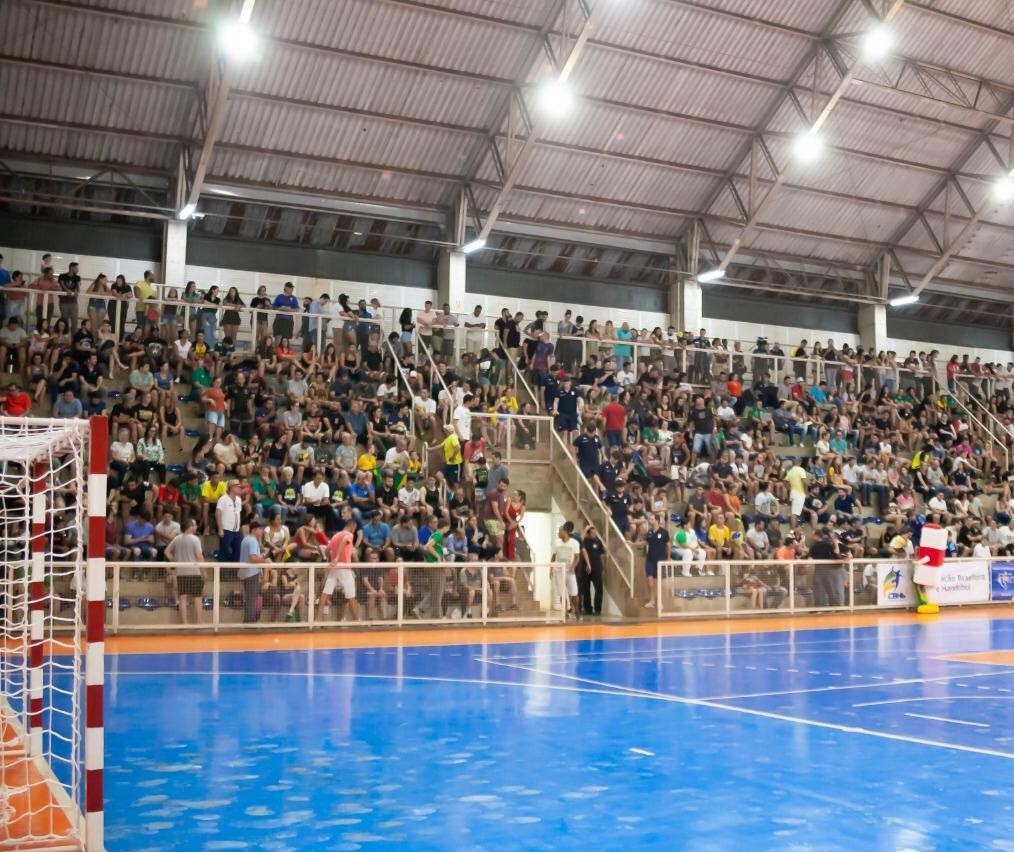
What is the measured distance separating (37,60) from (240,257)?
320 inches

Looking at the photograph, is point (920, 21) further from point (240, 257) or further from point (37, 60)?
point (37, 60)

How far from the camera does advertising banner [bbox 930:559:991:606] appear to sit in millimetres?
26844

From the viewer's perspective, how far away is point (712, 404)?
31.3 m

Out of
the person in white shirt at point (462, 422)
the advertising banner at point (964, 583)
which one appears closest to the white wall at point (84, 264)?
the person in white shirt at point (462, 422)

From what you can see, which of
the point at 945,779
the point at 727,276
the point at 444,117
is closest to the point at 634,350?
the point at 444,117

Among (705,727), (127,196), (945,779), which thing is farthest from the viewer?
(127,196)

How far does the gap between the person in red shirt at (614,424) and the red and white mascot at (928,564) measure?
7.27 metres

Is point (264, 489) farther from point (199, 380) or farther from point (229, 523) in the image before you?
point (199, 380)

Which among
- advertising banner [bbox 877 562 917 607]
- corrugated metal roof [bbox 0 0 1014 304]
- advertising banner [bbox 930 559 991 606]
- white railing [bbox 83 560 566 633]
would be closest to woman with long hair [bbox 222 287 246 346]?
corrugated metal roof [bbox 0 0 1014 304]

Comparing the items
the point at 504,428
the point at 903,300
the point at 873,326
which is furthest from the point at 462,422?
the point at 873,326

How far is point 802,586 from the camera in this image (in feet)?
80.8

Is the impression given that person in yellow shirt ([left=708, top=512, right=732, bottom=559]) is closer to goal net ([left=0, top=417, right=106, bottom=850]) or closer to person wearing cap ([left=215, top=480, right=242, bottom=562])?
person wearing cap ([left=215, top=480, right=242, bottom=562])

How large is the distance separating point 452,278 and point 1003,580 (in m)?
17.4

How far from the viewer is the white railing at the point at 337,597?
18.6m
